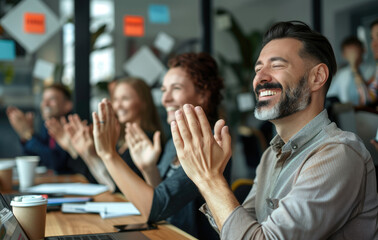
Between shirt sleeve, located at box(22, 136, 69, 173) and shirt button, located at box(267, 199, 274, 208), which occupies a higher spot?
shirt button, located at box(267, 199, 274, 208)

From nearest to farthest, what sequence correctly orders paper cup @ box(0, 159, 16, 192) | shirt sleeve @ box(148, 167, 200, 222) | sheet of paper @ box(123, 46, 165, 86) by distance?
A: shirt sleeve @ box(148, 167, 200, 222) < paper cup @ box(0, 159, 16, 192) < sheet of paper @ box(123, 46, 165, 86)

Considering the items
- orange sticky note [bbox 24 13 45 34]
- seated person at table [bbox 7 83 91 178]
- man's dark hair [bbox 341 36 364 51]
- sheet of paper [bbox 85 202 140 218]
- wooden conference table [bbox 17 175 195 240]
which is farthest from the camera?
man's dark hair [bbox 341 36 364 51]

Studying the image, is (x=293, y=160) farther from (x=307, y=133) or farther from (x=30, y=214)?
(x=30, y=214)

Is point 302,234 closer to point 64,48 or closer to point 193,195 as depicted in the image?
point 193,195

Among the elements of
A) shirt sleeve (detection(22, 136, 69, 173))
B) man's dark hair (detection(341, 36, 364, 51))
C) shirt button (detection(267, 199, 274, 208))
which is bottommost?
shirt sleeve (detection(22, 136, 69, 173))

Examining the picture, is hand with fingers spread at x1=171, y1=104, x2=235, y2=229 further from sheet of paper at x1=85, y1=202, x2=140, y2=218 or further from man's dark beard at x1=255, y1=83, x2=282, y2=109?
sheet of paper at x1=85, y1=202, x2=140, y2=218

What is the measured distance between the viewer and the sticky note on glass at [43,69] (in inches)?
149

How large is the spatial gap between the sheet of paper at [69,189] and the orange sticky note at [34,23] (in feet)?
5.54

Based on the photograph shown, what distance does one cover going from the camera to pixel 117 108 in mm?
2820

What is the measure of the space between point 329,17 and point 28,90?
293cm

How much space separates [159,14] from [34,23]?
1.12 metres

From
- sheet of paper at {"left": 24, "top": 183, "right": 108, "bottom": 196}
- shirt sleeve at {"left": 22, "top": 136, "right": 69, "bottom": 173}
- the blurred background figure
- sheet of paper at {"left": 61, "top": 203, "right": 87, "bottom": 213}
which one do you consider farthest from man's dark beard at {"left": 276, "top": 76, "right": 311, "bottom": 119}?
shirt sleeve at {"left": 22, "top": 136, "right": 69, "bottom": 173}

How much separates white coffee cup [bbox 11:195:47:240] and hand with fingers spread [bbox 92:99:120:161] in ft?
1.30

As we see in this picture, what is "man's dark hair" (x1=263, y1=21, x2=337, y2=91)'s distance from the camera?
4.34 ft
